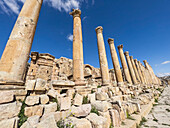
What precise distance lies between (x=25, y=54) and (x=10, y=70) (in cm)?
72

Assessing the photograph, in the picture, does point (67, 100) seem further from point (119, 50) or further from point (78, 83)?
point (119, 50)

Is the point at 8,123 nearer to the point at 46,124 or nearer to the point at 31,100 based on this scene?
the point at 31,100

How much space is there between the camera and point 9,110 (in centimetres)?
180

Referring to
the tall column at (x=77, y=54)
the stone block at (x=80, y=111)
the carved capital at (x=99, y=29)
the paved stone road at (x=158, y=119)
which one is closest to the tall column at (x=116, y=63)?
the carved capital at (x=99, y=29)

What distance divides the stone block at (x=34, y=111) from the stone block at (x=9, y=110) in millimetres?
194

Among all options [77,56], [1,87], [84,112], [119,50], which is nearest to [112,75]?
[119,50]

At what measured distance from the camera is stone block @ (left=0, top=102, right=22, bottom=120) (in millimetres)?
1701

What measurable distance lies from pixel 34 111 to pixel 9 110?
0.51 m

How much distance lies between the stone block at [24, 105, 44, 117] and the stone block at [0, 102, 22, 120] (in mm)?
194

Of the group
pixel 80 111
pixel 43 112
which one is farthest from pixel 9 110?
pixel 80 111

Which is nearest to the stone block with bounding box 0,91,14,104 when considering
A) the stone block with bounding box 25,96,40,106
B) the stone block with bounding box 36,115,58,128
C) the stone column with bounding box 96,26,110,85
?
the stone block with bounding box 25,96,40,106

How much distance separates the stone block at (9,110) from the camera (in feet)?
5.58

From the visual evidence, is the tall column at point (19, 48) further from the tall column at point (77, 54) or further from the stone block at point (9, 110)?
the tall column at point (77, 54)

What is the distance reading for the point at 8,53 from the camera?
8.80 feet
